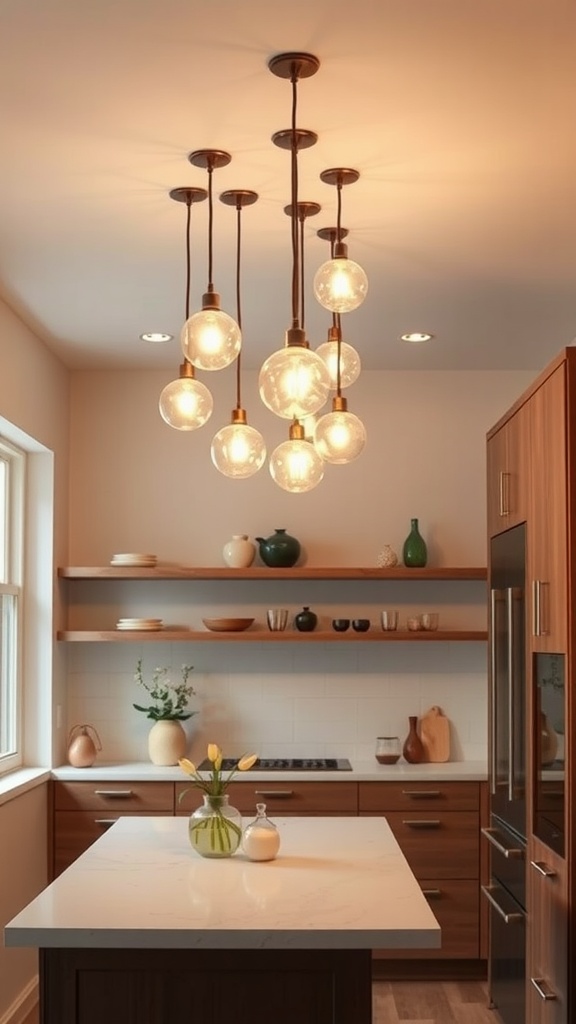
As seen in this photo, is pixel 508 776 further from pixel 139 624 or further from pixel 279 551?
pixel 139 624

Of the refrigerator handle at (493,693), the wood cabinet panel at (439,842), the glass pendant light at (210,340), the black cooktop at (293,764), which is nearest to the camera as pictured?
the glass pendant light at (210,340)

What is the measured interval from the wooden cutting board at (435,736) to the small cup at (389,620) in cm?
49

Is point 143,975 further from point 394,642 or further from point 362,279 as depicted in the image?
point 394,642

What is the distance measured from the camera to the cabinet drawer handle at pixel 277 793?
17.8ft

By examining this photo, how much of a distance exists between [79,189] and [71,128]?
0.46m

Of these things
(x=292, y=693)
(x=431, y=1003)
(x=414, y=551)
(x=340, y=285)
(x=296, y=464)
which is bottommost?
(x=431, y=1003)

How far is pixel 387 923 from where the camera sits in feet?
9.27

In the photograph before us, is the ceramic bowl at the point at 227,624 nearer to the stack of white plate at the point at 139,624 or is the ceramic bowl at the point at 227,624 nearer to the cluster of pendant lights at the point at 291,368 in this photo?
the stack of white plate at the point at 139,624

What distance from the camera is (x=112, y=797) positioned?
18.0 ft

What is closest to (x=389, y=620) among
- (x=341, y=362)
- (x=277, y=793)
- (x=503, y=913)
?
(x=277, y=793)

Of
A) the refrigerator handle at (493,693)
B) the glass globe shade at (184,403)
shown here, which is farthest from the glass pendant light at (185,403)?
the refrigerator handle at (493,693)

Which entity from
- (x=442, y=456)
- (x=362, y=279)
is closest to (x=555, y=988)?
(x=362, y=279)

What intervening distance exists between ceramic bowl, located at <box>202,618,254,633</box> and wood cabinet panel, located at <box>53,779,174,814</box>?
765 mm

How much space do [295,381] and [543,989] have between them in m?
2.30
